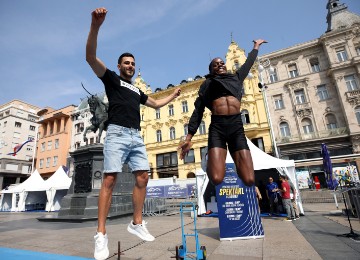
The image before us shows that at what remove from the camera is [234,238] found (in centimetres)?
559

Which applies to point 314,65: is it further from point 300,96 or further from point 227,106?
point 227,106

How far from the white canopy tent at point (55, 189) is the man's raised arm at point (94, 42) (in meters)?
18.3

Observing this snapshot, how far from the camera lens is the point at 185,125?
3238cm

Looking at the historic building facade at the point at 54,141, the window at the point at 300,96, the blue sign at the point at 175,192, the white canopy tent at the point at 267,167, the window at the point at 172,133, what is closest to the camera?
the white canopy tent at the point at 267,167

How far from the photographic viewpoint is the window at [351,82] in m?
25.2

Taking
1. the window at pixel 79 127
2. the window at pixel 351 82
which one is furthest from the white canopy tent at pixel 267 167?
the window at pixel 79 127

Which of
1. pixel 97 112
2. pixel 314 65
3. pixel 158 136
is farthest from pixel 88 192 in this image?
pixel 314 65

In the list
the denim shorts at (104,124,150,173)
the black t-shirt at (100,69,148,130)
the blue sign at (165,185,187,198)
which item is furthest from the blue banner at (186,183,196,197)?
the black t-shirt at (100,69,148,130)

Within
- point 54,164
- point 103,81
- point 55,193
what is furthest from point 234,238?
point 54,164

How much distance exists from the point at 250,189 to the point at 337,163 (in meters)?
20.6

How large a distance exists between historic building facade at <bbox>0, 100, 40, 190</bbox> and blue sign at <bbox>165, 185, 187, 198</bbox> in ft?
117

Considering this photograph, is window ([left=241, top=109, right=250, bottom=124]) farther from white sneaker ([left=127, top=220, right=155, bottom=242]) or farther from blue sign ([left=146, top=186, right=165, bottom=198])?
white sneaker ([left=127, top=220, right=155, bottom=242])

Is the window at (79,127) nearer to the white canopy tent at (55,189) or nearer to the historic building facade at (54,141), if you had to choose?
the historic building facade at (54,141)

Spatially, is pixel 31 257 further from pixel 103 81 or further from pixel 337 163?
pixel 337 163
